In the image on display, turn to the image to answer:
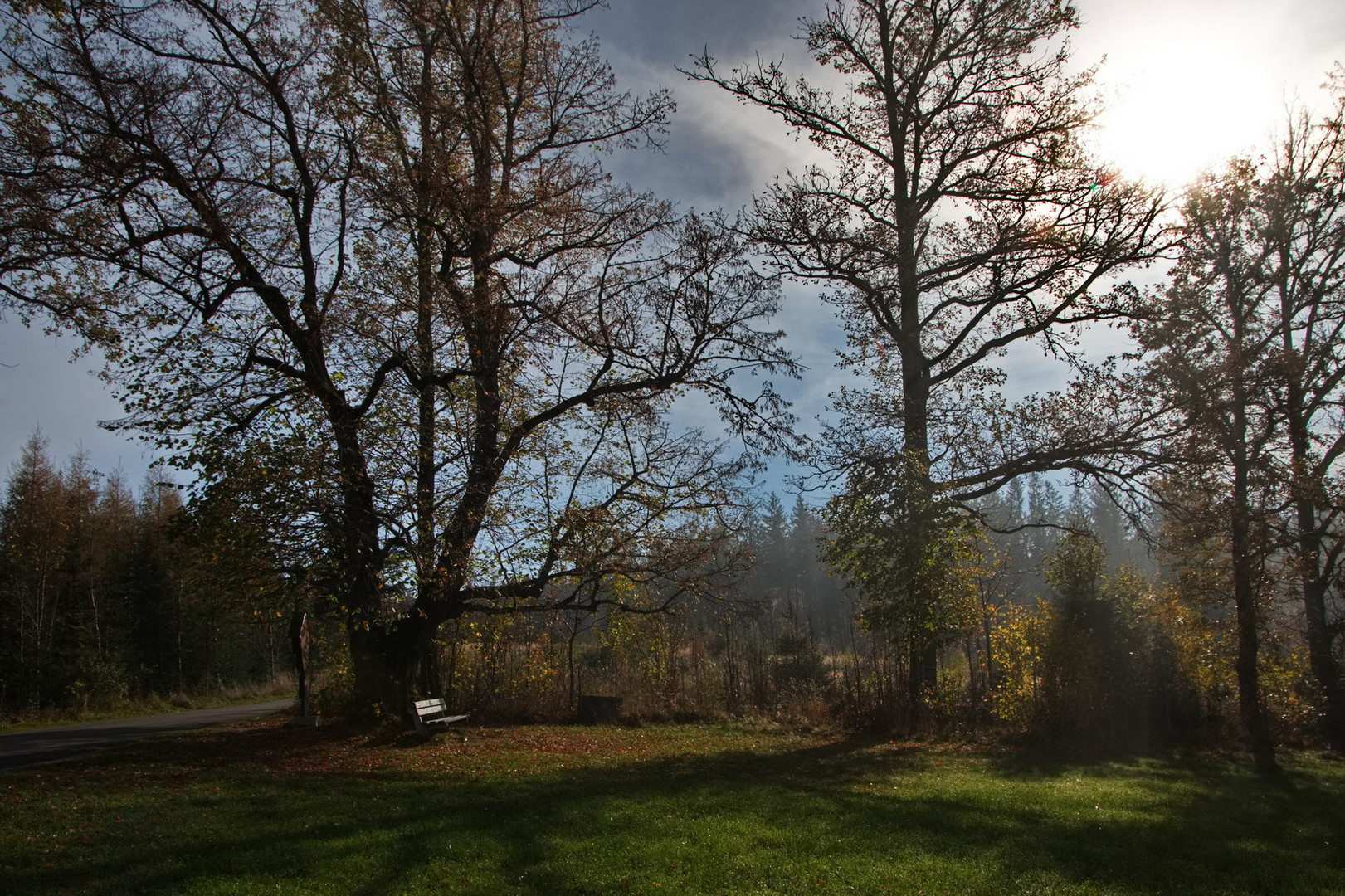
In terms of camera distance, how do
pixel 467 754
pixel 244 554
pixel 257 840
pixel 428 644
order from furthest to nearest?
1. pixel 428 644
2. pixel 467 754
3. pixel 244 554
4. pixel 257 840

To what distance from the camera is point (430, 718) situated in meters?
13.4

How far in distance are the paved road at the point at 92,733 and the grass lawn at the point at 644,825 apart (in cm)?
121

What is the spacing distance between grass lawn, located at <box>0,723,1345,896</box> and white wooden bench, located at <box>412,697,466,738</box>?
1446 millimetres

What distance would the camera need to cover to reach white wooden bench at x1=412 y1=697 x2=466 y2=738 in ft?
41.7

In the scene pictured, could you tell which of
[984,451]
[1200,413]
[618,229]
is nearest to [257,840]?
[618,229]

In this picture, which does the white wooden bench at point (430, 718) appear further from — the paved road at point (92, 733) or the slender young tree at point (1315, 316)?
the slender young tree at point (1315, 316)

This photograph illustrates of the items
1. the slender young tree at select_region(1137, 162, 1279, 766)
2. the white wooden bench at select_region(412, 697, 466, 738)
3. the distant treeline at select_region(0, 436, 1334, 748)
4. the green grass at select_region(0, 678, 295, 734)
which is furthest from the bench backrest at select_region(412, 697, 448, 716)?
the slender young tree at select_region(1137, 162, 1279, 766)

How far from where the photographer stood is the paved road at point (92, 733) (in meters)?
10.8

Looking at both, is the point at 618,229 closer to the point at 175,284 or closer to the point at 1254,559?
the point at 175,284

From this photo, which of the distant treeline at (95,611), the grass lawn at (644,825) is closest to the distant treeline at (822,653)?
the distant treeline at (95,611)

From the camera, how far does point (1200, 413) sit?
13148mm

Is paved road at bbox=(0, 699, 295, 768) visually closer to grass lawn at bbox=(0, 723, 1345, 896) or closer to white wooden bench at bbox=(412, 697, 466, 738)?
grass lawn at bbox=(0, 723, 1345, 896)

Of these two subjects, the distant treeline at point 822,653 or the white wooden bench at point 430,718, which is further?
the distant treeline at point 822,653

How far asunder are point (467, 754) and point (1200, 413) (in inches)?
523
